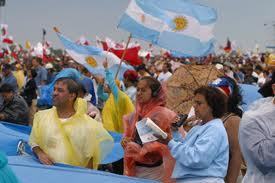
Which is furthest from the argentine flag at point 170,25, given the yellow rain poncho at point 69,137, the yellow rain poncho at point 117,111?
the yellow rain poncho at point 69,137

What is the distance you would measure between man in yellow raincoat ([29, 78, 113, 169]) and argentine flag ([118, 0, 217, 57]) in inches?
155

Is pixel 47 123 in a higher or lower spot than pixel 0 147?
higher

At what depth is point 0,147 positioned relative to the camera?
5.78 m

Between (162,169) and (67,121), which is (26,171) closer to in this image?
(67,121)

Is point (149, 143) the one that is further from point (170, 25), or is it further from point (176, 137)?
point (170, 25)

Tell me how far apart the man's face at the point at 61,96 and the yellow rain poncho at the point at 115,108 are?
83.1 inches

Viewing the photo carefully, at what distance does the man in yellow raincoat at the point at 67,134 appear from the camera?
202 inches

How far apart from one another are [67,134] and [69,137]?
3 cm

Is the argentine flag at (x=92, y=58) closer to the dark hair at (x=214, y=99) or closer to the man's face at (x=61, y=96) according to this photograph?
the man's face at (x=61, y=96)

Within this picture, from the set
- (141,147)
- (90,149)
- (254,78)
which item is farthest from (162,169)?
(254,78)

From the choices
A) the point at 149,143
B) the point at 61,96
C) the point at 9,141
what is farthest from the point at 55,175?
the point at 9,141

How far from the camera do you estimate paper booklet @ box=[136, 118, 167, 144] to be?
488 cm

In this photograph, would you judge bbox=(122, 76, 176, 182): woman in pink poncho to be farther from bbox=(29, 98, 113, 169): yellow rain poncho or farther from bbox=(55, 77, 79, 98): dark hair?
bbox=(55, 77, 79, 98): dark hair

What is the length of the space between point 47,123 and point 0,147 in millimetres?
827
